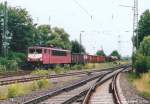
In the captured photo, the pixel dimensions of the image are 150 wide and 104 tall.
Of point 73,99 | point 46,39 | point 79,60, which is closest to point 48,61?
point 79,60

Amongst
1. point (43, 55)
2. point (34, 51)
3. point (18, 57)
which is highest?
point (34, 51)

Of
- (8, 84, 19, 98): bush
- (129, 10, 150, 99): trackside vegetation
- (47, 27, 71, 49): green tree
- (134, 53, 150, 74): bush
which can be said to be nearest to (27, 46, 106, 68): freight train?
(129, 10, 150, 99): trackside vegetation

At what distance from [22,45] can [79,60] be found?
649 inches

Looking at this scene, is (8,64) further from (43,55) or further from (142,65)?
(142,65)

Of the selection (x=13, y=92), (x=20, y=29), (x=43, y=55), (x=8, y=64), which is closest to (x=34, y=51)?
(x=43, y=55)

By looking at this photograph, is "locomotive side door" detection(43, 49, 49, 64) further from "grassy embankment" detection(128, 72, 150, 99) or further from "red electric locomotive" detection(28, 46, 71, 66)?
"grassy embankment" detection(128, 72, 150, 99)

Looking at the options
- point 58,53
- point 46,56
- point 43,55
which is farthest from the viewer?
point 58,53

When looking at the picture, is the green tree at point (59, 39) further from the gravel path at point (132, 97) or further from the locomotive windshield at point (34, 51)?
the gravel path at point (132, 97)

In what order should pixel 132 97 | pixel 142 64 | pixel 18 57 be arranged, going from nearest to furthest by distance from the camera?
pixel 132 97 → pixel 142 64 → pixel 18 57

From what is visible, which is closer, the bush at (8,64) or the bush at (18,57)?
the bush at (8,64)

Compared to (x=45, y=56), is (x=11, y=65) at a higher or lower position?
lower

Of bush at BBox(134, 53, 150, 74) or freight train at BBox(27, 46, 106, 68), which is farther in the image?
freight train at BBox(27, 46, 106, 68)

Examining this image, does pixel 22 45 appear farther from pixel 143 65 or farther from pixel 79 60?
A: pixel 143 65

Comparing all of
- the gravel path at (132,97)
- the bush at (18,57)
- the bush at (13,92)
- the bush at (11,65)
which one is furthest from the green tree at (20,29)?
the bush at (13,92)
